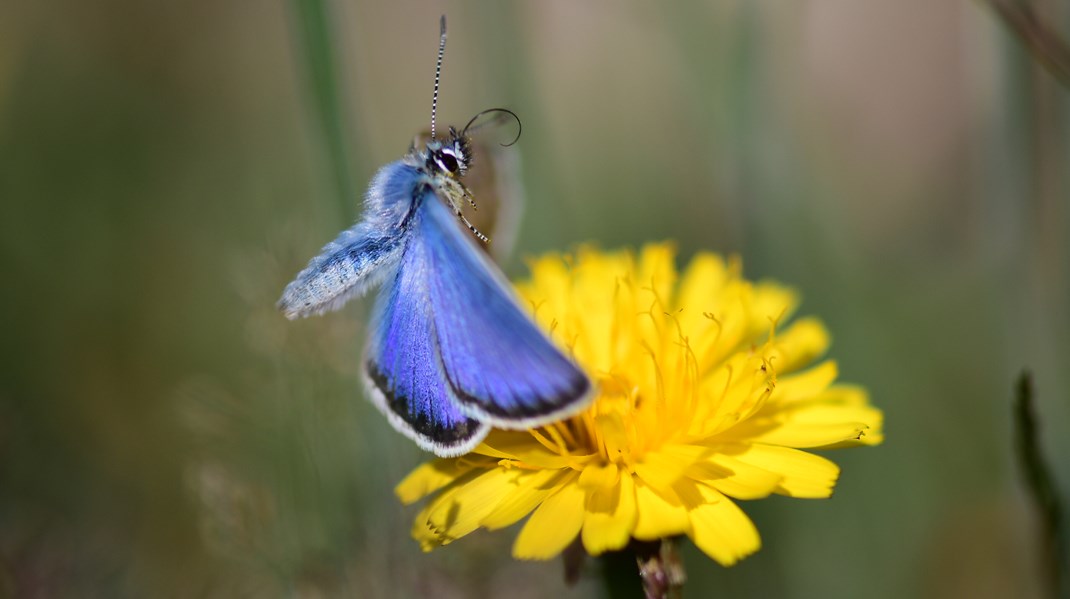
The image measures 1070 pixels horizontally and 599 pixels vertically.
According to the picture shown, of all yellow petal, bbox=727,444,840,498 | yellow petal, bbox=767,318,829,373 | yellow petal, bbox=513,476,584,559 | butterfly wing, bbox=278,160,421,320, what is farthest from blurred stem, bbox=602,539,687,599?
butterfly wing, bbox=278,160,421,320

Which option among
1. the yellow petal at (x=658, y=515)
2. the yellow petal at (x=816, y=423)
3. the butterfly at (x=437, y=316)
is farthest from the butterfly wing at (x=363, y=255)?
the yellow petal at (x=816, y=423)

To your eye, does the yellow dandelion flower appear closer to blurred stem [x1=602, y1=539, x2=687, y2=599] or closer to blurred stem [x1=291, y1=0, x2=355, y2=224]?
blurred stem [x1=602, y1=539, x2=687, y2=599]

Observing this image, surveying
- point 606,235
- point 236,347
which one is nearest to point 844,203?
point 606,235

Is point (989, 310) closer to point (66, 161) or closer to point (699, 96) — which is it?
point (699, 96)

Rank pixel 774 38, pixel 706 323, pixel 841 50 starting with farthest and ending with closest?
pixel 841 50 < pixel 774 38 < pixel 706 323

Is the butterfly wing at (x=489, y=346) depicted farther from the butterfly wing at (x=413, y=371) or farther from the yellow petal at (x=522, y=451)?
the yellow petal at (x=522, y=451)

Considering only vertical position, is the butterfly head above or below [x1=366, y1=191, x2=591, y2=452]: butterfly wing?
above

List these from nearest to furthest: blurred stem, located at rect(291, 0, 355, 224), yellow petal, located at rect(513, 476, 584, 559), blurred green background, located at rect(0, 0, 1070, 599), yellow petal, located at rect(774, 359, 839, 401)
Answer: yellow petal, located at rect(513, 476, 584, 559) < yellow petal, located at rect(774, 359, 839, 401) < blurred stem, located at rect(291, 0, 355, 224) < blurred green background, located at rect(0, 0, 1070, 599)
